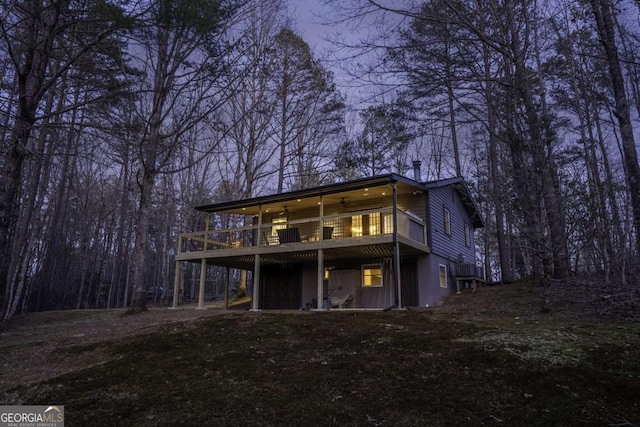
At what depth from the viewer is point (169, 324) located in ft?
31.8

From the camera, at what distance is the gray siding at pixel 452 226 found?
49.2 feet

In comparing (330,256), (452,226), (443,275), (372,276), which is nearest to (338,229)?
(330,256)

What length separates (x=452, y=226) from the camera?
56.2 ft

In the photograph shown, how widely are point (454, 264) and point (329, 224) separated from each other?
5749 millimetres

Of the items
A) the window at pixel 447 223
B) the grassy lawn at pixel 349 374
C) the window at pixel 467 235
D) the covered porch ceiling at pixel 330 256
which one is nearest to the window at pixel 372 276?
the covered porch ceiling at pixel 330 256

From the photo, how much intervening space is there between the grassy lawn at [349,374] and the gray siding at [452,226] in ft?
21.1

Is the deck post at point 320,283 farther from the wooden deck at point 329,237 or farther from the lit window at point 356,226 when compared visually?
the lit window at point 356,226

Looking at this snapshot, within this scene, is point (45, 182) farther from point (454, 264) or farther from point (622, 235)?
point (622, 235)

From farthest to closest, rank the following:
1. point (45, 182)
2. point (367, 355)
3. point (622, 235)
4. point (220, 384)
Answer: point (45, 182)
point (622, 235)
point (367, 355)
point (220, 384)

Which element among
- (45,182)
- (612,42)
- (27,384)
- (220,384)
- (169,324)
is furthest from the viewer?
(45,182)

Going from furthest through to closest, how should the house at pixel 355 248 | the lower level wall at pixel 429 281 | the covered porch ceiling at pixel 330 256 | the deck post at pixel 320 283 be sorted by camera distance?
1. the lower level wall at pixel 429 281
2. the covered porch ceiling at pixel 330 256
3. the house at pixel 355 248
4. the deck post at pixel 320 283

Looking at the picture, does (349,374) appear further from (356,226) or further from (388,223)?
(356,226)

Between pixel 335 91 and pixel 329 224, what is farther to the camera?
pixel 335 91

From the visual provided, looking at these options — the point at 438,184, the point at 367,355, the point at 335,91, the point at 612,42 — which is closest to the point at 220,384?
the point at 367,355
